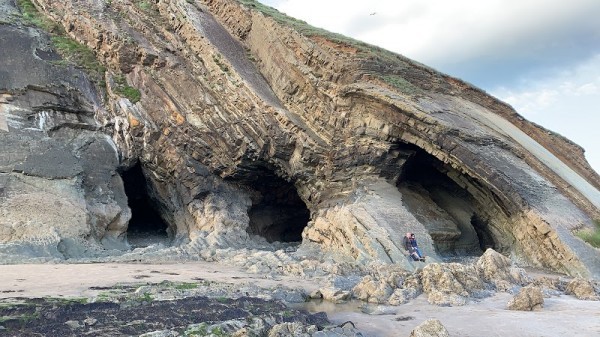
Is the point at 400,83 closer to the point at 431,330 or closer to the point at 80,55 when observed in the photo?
the point at 431,330

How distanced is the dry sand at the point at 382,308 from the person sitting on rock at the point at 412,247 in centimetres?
322

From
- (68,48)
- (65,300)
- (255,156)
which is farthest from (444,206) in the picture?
(68,48)

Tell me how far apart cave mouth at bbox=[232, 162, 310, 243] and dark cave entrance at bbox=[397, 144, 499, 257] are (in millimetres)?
4307

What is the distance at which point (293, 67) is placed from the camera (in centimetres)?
1670

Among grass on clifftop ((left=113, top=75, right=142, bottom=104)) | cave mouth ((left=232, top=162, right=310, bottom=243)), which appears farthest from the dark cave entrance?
grass on clifftop ((left=113, top=75, right=142, bottom=104))

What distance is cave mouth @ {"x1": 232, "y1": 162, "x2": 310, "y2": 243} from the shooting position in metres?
17.5

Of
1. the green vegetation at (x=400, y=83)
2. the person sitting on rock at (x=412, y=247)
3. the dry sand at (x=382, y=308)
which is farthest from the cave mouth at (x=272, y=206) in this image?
the dry sand at (x=382, y=308)

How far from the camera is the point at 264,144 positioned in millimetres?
16219

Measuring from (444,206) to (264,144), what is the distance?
6.44 m

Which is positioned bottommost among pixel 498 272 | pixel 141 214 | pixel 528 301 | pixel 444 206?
pixel 528 301

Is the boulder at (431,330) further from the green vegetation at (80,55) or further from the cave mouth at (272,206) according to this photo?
the green vegetation at (80,55)

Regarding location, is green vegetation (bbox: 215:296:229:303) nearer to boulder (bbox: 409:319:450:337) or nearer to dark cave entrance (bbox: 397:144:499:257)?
boulder (bbox: 409:319:450:337)

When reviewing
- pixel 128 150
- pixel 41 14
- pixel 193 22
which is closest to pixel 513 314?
pixel 128 150

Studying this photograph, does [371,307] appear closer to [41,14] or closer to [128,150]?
[128,150]
